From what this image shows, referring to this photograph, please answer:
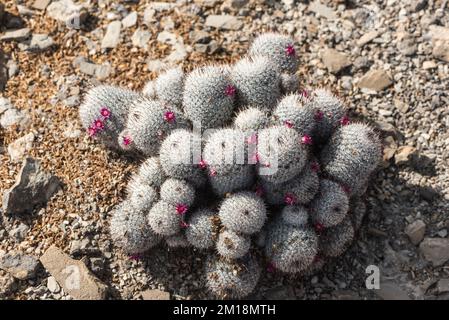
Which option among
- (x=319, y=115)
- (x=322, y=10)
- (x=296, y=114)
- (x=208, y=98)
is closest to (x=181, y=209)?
(x=208, y=98)

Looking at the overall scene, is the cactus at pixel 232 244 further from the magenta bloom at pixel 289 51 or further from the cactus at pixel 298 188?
the magenta bloom at pixel 289 51

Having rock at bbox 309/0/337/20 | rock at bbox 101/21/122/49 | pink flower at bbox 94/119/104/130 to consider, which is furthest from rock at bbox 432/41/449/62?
pink flower at bbox 94/119/104/130

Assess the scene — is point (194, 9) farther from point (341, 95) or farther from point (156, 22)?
point (341, 95)

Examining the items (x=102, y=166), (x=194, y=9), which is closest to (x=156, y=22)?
(x=194, y=9)

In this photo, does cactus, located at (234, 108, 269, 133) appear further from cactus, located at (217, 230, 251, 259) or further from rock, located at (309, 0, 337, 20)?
rock, located at (309, 0, 337, 20)

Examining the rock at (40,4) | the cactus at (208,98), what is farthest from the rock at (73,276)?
the rock at (40,4)

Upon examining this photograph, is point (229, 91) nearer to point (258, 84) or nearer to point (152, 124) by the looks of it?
point (258, 84)
